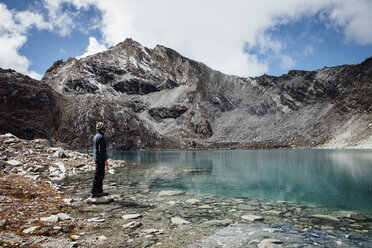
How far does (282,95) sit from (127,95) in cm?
9228

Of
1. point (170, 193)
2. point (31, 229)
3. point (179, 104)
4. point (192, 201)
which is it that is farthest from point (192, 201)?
point (179, 104)

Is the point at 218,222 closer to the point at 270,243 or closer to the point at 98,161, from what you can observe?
the point at 270,243

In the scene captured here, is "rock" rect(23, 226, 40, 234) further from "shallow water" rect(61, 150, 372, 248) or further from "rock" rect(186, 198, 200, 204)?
"rock" rect(186, 198, 200, 204)

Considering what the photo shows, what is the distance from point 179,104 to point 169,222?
4972 inches

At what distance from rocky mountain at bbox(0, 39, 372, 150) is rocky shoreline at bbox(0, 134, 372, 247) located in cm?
6396

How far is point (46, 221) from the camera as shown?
611 cm

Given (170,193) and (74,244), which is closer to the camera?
(74,244)

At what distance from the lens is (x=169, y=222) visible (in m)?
7.12

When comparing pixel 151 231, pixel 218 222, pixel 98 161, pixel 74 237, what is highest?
pixel 98 161

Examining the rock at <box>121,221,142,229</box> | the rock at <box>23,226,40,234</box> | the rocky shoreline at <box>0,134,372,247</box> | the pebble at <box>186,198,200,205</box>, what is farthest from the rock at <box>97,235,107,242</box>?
the pebble at <box>186,198,200,205</box>

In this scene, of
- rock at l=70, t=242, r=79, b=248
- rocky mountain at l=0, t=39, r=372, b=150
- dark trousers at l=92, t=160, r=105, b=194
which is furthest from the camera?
rocky mountain at l=0, t=39, r=372, b=150

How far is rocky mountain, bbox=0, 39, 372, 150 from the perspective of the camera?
70000 mm

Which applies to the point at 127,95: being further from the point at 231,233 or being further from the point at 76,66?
the point at 231,233

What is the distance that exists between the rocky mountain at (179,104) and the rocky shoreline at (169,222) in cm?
6396
